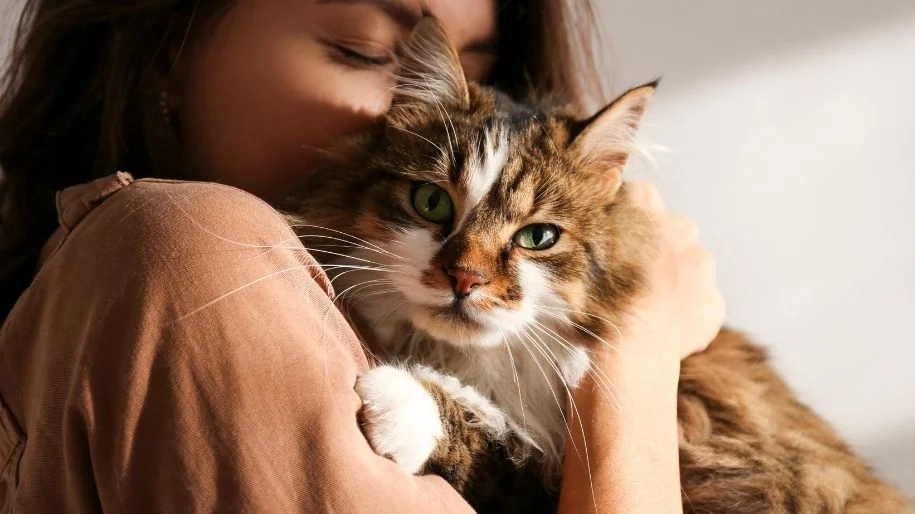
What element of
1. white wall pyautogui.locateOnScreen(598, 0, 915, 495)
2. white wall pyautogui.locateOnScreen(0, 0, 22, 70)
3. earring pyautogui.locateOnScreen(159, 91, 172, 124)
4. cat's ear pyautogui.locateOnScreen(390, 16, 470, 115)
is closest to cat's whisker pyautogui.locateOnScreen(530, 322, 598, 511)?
cat's ear pyautogui.locateOnScreen(390, 16, 470, 115)

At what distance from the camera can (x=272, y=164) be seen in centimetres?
139

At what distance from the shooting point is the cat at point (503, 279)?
1151 mm

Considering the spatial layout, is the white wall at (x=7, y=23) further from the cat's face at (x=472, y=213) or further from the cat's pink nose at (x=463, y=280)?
the cat's pink nose at (x=463, y=280)

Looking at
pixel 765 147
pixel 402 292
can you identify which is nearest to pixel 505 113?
pixel 402 292

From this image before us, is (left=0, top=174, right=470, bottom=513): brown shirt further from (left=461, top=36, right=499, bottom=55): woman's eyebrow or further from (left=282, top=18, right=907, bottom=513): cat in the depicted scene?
(left=461, top=36, right=499, bottom=55): woman's eyebrow

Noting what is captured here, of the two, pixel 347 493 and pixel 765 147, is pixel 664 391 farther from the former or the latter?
pixel 765 147

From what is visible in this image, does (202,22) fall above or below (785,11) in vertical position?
below

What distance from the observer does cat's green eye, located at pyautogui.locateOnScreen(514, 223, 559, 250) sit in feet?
4.04

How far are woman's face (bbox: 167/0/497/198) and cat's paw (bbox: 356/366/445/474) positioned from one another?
1.67ft

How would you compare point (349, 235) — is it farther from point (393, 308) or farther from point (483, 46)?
point (483, 46)

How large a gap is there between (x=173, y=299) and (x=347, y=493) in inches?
10.8

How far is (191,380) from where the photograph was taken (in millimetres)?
811

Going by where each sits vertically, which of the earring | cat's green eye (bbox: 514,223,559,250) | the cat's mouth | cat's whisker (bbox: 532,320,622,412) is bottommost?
cat's whisker (bbox: 532,320,622,412)

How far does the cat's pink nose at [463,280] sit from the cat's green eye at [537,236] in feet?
0.46
